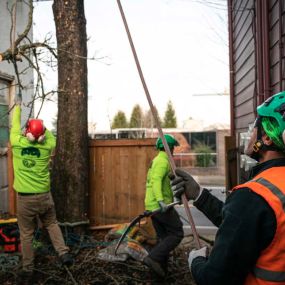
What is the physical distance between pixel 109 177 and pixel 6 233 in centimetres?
184

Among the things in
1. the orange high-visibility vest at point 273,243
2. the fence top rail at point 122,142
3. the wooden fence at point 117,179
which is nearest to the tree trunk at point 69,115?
the fence top rail at point 122,142

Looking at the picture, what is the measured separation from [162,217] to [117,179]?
1700mm

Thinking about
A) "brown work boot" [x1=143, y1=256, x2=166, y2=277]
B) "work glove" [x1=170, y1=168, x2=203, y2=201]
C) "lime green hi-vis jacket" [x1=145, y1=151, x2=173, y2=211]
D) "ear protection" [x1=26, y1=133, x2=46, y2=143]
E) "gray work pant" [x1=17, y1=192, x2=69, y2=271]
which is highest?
"ear protection" [x1=26, y1=133, x2=46, y2=143]

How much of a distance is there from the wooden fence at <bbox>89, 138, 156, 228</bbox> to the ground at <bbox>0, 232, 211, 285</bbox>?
1.01 metres

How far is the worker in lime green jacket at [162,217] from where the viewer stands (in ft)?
16.9

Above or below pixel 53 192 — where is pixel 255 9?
above

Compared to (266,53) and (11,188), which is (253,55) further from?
(11,188)

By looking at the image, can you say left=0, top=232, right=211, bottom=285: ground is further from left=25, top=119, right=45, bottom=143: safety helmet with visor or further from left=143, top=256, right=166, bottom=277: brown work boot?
left=25, top=119, right=45, bottom=143: safety helmet with visor

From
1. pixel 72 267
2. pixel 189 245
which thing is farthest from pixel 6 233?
pixel 189 245

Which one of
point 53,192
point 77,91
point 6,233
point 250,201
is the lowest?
point 6,233

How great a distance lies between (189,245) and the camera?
660 cm

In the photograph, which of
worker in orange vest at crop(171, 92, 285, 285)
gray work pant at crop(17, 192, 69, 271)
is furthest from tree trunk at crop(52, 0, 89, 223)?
worker in orange vest at crop(171, 92, 285, 285)

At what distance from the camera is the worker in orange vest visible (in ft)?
4.90

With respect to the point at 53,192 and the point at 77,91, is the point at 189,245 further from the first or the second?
the point at 77,91
